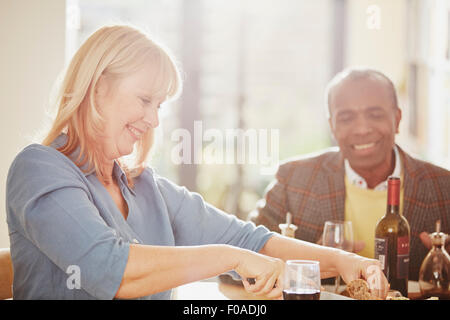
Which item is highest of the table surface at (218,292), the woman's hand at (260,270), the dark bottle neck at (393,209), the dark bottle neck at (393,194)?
the dark bottle neck at (393,194)

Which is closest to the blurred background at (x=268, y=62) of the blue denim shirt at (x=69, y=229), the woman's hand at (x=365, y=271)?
the blue denim shirt at (x=69, y=229)

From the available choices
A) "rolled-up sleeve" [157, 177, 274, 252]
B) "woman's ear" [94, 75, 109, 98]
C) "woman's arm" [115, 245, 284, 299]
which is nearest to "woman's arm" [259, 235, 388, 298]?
"rolled-up sleeve" [157, 177, 274, 252]

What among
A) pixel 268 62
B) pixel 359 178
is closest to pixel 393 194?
pixel 359 178

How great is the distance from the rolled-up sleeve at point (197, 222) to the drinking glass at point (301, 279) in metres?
0.47

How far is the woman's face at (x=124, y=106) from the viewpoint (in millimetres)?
1262

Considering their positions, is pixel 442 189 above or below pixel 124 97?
below

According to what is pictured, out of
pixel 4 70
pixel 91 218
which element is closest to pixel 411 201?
pixel 91 218

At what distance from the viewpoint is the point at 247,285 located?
106 centimetres

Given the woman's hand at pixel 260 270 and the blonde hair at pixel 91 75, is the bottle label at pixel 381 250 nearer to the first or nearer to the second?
the woman's hand at pixel 260 270

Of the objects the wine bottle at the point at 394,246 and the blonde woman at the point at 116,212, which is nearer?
the blonde woman at the point at 116,212

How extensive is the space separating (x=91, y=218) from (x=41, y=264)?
195 millimetres

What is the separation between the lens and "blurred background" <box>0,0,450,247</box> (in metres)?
3.35

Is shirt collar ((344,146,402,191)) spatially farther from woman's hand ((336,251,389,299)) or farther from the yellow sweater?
woman's hand ((336,251,389,299))

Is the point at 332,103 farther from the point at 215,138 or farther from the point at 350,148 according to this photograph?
the point at 215,138
